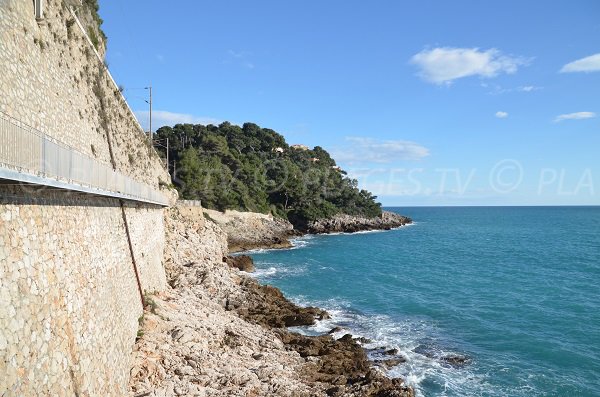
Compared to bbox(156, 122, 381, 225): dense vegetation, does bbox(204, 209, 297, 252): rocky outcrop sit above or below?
below

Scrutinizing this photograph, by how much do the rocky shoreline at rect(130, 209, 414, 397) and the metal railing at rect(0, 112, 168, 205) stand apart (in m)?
6.10

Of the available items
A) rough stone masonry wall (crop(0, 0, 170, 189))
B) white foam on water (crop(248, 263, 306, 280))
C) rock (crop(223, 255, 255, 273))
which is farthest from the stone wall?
rock (crop(223, 255, 255, 273))

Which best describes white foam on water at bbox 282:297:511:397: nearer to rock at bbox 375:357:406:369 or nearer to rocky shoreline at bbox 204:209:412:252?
rock at bbox 375:357:406:369

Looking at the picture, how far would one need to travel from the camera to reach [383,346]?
21.1m

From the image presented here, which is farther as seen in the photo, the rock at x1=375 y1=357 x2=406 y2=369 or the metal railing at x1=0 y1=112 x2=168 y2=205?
the rock at x1=375 y1=357 x2=406 y2=369

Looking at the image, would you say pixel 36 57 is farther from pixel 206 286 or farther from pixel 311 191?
pixel 311 191

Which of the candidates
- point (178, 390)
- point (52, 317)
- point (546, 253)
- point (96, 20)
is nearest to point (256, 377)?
point (178, 390)

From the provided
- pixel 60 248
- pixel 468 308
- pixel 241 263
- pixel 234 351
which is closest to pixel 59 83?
pixel 60 248

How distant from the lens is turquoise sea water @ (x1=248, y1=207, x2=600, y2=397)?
723 inches

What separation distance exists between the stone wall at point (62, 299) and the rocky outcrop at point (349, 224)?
218ft

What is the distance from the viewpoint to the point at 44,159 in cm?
757

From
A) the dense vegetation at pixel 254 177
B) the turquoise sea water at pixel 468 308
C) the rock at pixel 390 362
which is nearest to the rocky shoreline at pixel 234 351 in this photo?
the rock at pixel 390 362

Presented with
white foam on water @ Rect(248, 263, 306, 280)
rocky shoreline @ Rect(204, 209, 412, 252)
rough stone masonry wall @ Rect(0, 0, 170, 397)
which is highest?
rough stone masonry wall @ Rect(0, 0, 170, 397)

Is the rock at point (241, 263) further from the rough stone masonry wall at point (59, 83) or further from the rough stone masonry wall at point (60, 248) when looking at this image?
the rough stone masonry wall at point (60, 248)
